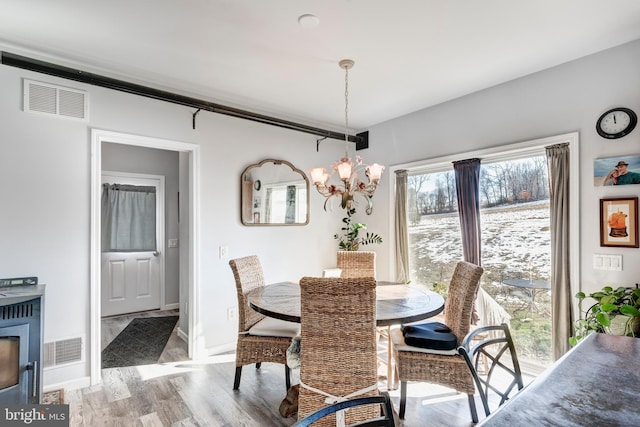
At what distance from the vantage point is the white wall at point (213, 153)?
2.48 meters

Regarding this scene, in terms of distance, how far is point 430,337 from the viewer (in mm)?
2293

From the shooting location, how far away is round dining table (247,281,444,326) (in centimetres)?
201

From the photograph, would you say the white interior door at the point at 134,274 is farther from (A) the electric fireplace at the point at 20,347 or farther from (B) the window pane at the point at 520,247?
(B) the window pane at the point at 520,247

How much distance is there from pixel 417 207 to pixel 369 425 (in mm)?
3310

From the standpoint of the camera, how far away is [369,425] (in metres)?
0.99

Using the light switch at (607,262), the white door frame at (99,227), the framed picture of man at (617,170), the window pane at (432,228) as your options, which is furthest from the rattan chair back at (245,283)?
the framed picture of man at (617,170)

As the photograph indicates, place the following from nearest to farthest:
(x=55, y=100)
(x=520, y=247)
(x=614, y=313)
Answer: (x=614, y=313) → (x=55, y=100) → (x=520, y=247)

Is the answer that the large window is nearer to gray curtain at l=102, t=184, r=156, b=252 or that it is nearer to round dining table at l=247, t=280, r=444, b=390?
round dining table at l=247, t=280, r=444, b=390

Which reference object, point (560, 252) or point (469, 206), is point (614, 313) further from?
point (469, 206)

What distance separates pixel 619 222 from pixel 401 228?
206 cm

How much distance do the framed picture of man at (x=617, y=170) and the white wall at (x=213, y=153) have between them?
0.05m

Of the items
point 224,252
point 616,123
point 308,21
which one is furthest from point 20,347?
point 616,123

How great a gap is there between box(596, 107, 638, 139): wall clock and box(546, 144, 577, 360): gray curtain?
0.84 ft

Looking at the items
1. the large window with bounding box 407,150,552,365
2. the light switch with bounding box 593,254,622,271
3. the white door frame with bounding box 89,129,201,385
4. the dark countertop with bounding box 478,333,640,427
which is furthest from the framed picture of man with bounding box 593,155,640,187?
the white door frame with bounding box 89,129,201,385
